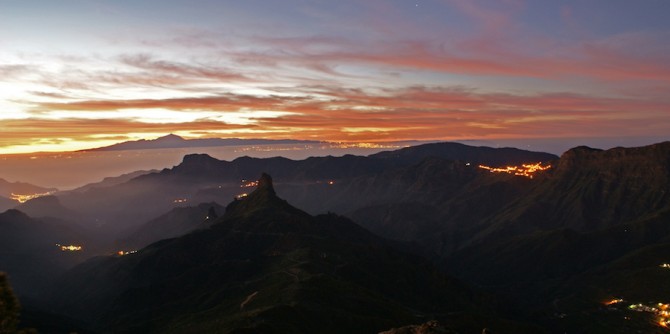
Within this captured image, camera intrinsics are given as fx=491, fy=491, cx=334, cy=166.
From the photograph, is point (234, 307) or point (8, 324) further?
point (234, 307)

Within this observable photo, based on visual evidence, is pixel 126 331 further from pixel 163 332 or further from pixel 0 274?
pixel 0 274

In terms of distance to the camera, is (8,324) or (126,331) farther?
(126,331)

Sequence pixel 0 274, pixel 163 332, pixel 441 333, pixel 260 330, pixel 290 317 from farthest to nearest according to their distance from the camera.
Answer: pixel 163 332 < pixel 290 317 < pixel 260 330 < pixel 441 333 < pixel 0 274

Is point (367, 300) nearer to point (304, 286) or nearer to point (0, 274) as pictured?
point (304, 286)

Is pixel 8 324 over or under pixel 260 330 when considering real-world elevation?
over

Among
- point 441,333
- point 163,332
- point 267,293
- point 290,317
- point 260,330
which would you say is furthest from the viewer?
point 267,293

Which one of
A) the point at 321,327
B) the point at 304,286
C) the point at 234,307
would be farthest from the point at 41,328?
the point at 321,327

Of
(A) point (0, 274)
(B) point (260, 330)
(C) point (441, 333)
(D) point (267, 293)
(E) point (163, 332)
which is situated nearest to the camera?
(A) point (0, 274)

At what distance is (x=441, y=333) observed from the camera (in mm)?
97562

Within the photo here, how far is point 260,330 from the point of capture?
132750mm

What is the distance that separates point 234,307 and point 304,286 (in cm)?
2869

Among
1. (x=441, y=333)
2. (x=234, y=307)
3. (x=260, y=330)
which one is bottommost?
(x=234, y=307)

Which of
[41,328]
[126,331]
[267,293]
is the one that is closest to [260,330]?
[267,293]

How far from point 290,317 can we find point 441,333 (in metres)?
67.9
